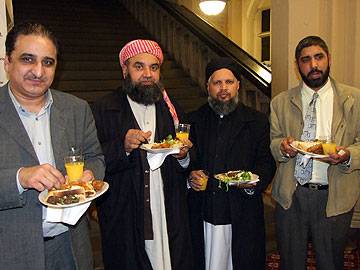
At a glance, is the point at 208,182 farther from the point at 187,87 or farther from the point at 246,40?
the point at 246,40

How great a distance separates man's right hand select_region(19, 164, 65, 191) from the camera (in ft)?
5.81

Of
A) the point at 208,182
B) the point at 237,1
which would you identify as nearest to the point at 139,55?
the point at 208,182

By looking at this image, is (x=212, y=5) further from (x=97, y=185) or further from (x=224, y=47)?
(x=97, y=185)

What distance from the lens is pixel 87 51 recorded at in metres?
9.13

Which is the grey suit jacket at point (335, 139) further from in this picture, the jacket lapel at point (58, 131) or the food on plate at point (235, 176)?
the jacket lapel at point (58, 131)

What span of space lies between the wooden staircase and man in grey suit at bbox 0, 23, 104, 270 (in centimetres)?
536

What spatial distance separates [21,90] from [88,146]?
499 millimetres

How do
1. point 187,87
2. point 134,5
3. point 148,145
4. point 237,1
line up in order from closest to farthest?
point 148,145 < point 187,87 < point 134,5 < point 237,1

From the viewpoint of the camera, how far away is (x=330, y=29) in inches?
171

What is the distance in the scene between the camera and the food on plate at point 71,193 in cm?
186

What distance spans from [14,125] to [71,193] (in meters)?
0.41

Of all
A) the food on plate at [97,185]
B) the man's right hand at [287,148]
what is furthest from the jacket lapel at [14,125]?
the man's right hand at [287,148]

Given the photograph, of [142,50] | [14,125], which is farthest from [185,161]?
[14,125]

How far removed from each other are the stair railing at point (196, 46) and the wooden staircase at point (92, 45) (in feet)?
0.88
